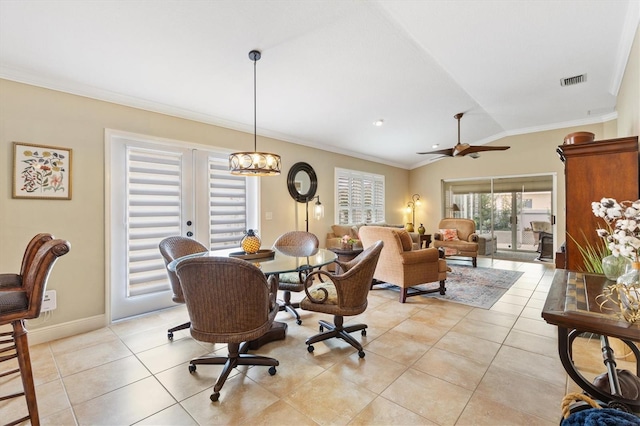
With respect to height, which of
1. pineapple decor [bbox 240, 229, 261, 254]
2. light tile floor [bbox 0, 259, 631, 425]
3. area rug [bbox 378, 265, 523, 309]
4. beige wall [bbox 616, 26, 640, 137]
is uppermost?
beige wall [bbox 616, 26, 640, 137]

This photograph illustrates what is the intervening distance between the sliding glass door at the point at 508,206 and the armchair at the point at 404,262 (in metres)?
4.05

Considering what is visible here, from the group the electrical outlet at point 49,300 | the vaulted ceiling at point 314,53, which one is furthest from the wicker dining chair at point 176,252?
the vaulted ceiling at point 314,53

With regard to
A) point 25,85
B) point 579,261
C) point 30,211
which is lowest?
point 579,261

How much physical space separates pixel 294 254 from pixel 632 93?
3.87 m

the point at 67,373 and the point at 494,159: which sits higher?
the point at 494,159

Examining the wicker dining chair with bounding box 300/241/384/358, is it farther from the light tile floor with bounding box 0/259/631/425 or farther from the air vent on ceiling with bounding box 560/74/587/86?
the air vent on ceiling with bounding box 560/74/587/86

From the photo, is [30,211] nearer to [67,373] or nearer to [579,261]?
[67,373]

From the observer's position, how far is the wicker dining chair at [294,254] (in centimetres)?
311

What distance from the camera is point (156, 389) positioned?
6.68 feet

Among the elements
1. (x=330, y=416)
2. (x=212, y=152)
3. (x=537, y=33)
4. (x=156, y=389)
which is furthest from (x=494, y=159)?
(x=156, y=389)

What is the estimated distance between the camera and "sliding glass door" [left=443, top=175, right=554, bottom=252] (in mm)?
6547

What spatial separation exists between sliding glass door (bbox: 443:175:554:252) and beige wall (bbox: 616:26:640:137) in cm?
329

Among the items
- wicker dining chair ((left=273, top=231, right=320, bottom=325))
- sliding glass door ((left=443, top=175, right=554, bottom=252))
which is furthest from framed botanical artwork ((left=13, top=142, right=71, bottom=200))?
sliding glass door ((left=443, top=175, right=554, bottom=252))

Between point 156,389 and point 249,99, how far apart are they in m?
3.17
